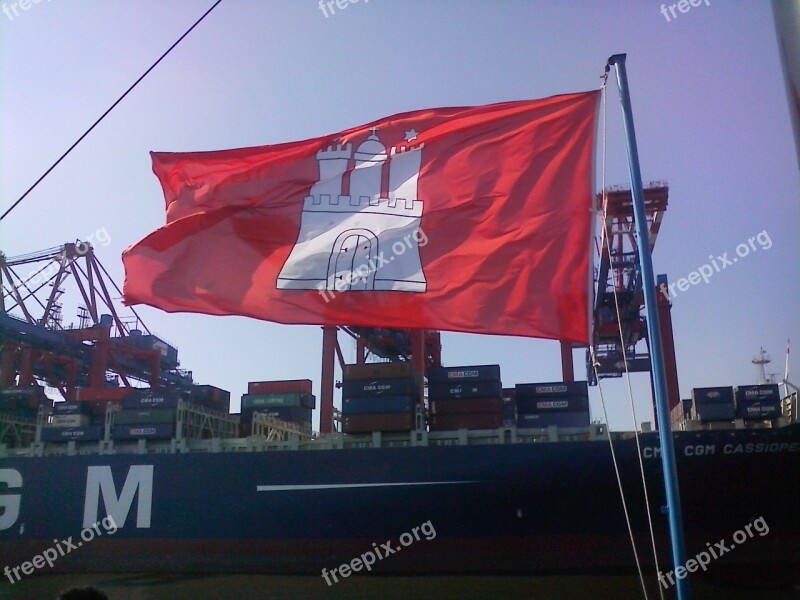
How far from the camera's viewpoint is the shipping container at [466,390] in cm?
1688

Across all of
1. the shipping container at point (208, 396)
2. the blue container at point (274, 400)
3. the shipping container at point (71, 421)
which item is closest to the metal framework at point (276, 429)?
the blue container at point (274, 400)

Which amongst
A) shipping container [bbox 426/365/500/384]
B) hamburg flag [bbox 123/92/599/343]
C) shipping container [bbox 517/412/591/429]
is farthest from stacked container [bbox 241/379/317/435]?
hamburg flag [bbox 123/92/599/343]

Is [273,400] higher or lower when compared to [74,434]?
higher

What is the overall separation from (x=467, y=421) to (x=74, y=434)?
10.7 metres

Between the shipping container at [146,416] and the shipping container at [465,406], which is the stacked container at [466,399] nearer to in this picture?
the shipping container at [465,406]

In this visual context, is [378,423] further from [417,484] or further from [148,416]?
[148,416]

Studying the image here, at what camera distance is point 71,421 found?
20406 millimetres

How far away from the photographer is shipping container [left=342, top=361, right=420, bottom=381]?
16.8 meters

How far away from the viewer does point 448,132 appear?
593 cm

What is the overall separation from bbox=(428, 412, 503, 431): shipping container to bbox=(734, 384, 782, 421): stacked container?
18.0 ft

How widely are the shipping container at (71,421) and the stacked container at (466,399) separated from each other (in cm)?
1059

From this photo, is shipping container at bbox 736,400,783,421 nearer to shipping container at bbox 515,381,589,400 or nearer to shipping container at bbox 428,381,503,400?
shipping container at bbox 515,381,589,400

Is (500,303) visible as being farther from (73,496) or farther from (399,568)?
(73,496)

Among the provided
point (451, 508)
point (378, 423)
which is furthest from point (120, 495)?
point (451, 508)
